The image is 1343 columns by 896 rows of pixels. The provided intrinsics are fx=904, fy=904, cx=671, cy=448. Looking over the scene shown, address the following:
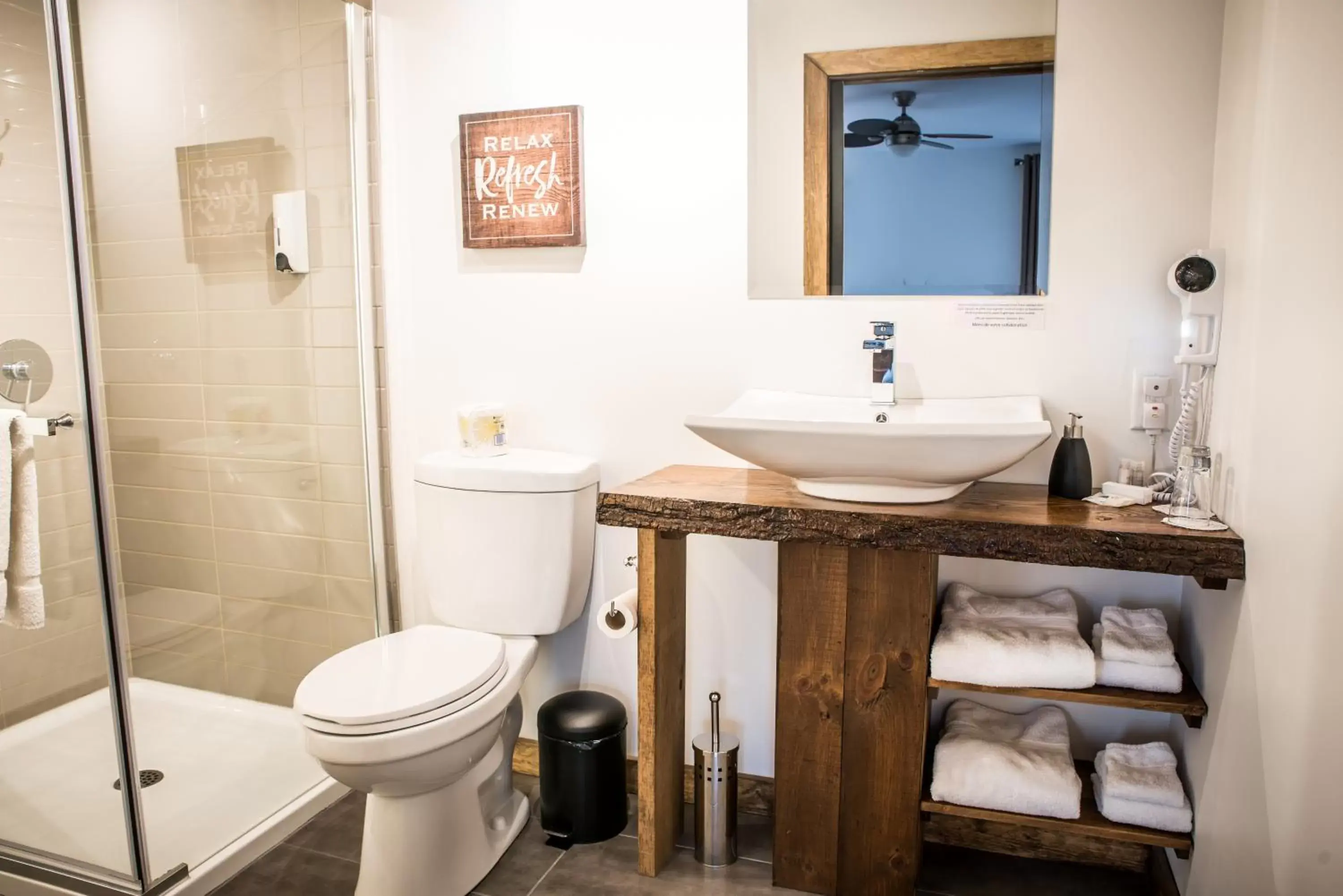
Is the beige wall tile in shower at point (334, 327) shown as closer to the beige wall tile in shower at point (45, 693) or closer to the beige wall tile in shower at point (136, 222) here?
the beige wall tile in shower at point (136, 222)

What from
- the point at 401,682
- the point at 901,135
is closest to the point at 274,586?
the point at 401,682

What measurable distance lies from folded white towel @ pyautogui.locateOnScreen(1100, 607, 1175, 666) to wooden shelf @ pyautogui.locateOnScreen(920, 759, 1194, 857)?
309 millimetres

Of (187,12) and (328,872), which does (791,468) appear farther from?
(187,12)

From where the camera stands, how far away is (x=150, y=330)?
197cm

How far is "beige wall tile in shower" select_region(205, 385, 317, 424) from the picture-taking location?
212 cm

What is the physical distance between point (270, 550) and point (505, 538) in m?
0.70

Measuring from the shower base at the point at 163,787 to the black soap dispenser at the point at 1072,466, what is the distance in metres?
1.82

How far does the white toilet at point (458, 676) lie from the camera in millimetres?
1656

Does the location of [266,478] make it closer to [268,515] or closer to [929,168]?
[268,515]

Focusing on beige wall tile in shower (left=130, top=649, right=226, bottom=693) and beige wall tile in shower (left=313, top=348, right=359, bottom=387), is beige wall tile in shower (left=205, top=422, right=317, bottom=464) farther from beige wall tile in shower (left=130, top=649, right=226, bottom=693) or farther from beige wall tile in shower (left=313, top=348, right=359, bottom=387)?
beige wall tile in shower (left=130, top=649, right=226, bottom=693)

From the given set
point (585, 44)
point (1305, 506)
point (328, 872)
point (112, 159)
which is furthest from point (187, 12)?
point (1305, 506)

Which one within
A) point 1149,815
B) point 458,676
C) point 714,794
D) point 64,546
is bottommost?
point 714,794

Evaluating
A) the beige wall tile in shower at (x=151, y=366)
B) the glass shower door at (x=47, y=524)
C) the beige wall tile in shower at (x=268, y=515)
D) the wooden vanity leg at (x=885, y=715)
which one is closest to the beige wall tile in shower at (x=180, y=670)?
the glass shower door at (x=47, y=524)

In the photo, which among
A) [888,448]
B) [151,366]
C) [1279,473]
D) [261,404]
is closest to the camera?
[1279,473]
